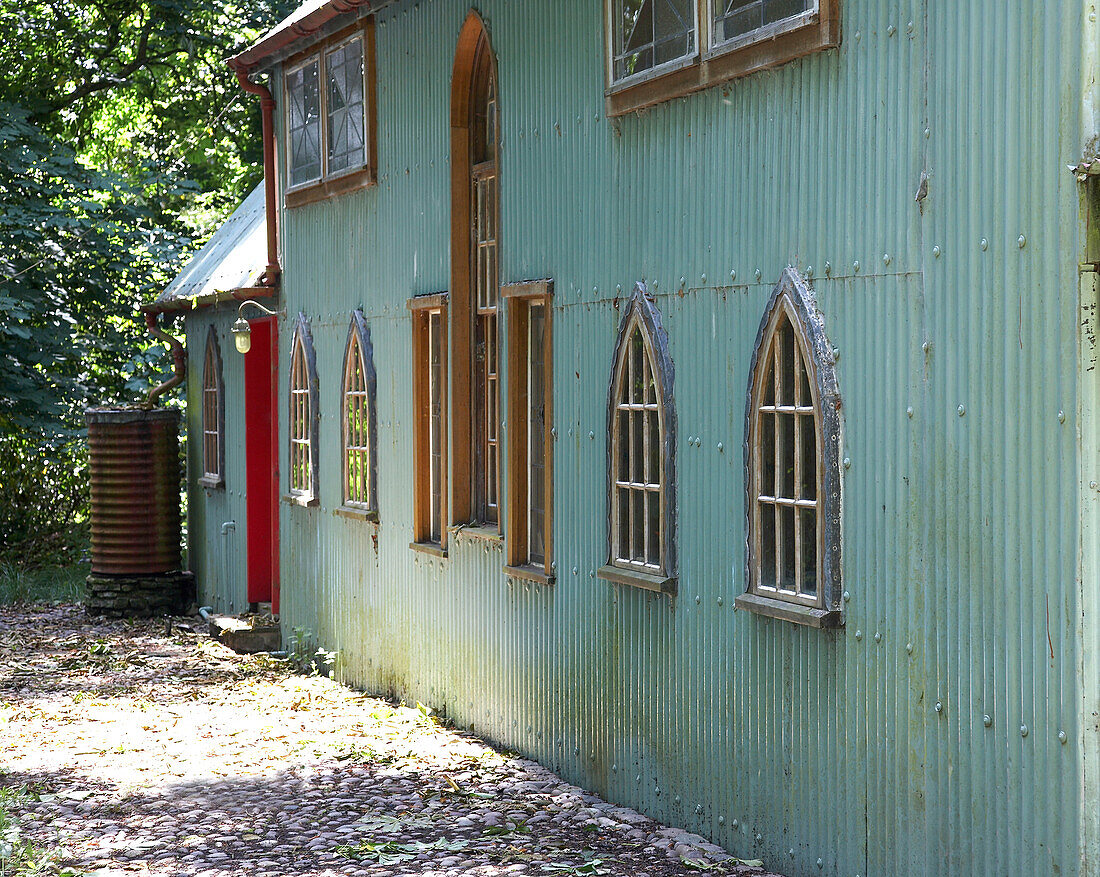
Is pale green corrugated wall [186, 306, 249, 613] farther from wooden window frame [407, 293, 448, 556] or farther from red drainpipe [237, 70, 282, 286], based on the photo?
wooden window frame [407, 293, 448, 556]

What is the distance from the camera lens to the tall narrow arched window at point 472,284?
400 inches

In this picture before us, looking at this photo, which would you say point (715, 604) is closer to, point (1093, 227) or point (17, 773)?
point (1093, 227)

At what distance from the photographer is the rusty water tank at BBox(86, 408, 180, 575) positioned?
54.6 ft

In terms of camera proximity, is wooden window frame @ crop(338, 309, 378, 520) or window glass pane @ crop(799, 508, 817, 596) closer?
window glass pane @ crop(799, 508, 817, 596)

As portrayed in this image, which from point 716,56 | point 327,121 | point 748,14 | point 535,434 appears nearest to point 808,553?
point 716,56

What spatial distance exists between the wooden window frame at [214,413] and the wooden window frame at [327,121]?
3.34 metres

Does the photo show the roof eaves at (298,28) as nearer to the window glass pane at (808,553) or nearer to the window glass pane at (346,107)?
the window glass pane at (346,107)

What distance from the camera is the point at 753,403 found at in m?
6.73

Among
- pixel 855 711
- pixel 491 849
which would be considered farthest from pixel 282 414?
pixel 855 711

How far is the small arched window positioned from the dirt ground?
5.46ft

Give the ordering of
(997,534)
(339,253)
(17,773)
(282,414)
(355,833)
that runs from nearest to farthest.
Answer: (997,534) → (355,833) → (17,773) → (339,253) → (282,414)

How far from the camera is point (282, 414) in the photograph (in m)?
14.0

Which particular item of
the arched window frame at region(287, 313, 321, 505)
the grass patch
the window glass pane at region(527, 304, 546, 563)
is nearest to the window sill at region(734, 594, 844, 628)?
the window glass pane at region(527, 304, 546, 563)

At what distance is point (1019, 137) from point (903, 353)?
3.23ft
